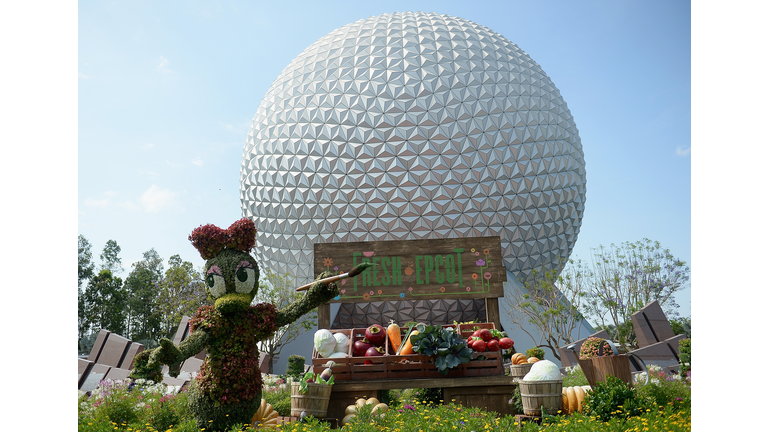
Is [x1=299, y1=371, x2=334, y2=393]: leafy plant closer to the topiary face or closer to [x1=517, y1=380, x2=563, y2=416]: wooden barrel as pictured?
the topiary face

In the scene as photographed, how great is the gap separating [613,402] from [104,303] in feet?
107

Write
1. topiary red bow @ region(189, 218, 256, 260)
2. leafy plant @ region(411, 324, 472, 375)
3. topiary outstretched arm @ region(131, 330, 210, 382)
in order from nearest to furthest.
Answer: topiary outstretched arm @ region(131, 330, 210, 382)
topiary red bow @ region(189, 218, 256, 260)
leafy plant @ region(411, 324, 472, 375)

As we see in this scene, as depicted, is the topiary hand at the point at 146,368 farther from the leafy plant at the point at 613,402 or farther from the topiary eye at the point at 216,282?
the leafy plant at the point at 613,402

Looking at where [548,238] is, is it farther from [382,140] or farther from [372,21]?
[372,21]

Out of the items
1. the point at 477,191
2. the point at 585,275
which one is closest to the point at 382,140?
the point at 477,191

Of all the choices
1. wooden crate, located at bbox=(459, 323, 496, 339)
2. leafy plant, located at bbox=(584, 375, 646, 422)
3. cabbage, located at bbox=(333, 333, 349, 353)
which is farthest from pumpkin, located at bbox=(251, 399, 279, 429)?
leafy plant, located at bbox=(584, 375, 646, 422)

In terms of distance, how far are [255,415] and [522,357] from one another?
4.49 meters

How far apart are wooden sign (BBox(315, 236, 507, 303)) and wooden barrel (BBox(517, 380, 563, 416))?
3.57m

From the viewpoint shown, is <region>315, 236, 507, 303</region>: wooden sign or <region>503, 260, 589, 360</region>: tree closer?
<region>315, 236, 507, 303</region>: wooden sign

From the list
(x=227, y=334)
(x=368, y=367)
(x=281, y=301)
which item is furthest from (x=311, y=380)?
(x=281, y=301)

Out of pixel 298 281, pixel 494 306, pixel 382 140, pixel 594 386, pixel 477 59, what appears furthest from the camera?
pixel 298 281

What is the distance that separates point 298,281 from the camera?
18234 mm

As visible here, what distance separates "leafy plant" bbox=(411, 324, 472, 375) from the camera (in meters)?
6.52

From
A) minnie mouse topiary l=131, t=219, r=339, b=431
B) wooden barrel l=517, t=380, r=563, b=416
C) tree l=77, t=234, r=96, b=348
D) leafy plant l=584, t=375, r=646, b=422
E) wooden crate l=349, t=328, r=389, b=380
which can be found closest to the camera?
leafy plant l=584, t=375, r=646, b=422
